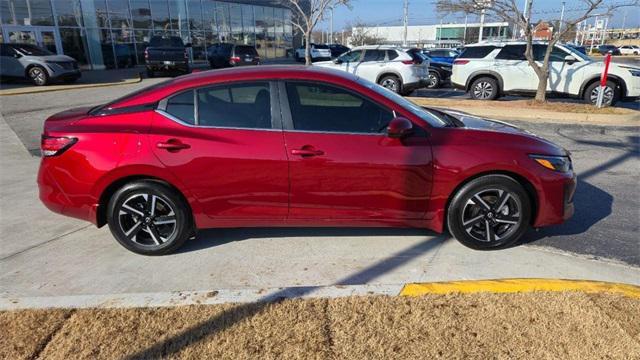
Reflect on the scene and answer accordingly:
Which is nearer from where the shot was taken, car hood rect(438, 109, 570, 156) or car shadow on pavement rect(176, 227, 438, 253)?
car hood rect(438, 109, 570, 156)

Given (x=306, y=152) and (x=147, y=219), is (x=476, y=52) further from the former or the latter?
(x=147, y=219)

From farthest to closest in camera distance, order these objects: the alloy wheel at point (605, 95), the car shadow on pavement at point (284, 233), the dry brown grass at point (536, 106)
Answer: the alloy wheel at point (605, 95)
the dry brown grass at point (536, 106)
the car shadow on pavement at point (284, 233)

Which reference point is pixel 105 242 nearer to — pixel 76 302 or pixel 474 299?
pixel 76 302

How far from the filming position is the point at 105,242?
14.0 feet

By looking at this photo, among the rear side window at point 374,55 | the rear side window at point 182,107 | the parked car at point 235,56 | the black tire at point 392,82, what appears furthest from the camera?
the parked car at point 235,56

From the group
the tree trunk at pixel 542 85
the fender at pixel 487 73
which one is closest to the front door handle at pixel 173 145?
the tree trunk at pixel 542 85

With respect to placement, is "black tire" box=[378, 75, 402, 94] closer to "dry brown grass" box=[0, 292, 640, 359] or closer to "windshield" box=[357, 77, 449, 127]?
"windshield" box=[357, 77, 449, 127]

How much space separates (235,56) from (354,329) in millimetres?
23424

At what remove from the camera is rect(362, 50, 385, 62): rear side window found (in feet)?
49.3

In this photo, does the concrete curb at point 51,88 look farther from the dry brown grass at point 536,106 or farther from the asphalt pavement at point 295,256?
the asphalt pavement at point 295,256

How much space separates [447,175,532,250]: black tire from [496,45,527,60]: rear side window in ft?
34.8

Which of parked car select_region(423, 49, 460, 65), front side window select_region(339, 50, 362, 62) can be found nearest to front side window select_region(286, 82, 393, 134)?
front side window select_region(339, 50, 362, 62)

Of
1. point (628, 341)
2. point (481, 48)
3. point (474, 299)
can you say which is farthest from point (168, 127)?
point (481, 48)

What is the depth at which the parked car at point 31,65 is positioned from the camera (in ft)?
60.7
